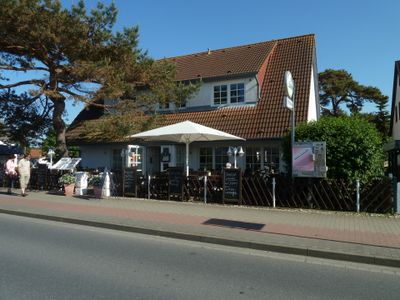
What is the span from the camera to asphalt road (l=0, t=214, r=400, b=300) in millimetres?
5594

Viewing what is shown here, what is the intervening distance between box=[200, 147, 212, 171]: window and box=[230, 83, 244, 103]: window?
2900 mm

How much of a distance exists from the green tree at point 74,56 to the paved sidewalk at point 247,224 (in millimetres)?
6421

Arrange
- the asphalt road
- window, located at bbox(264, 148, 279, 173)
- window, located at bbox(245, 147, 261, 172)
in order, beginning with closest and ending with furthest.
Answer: the asphalt road < window, located at bbox(264, 148, 279, 173) < window, located at bbox(245, 147, 261, 172)

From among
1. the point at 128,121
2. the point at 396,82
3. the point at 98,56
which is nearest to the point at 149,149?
the point at 128,121

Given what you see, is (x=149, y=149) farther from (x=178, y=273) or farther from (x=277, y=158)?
(x=178, y=273)

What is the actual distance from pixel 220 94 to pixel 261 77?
7.59ft

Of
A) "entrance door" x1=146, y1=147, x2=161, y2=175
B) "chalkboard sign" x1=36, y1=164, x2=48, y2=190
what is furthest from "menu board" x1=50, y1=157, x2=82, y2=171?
"entrance door" x1=146, y1=147, x2=161, y2=175

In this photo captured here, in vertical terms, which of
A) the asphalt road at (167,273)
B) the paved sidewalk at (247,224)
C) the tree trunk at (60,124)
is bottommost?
the asphalt road at (167,273)

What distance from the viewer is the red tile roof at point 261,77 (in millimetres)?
20578

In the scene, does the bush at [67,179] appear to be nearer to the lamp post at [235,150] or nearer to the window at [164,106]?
the window at [164,106]

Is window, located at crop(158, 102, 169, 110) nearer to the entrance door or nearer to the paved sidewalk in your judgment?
the entrance door

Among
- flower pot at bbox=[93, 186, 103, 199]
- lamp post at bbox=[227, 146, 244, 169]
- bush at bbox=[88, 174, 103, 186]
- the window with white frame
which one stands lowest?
flower pot at bbox=[93, 186, 103, 199]

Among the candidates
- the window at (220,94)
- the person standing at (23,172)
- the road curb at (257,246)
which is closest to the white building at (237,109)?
the window at (220,94)

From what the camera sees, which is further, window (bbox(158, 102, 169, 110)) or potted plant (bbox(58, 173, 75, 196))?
window (bbox(158, 102, 169, 110))
